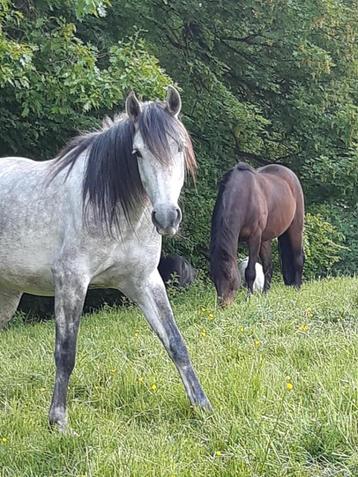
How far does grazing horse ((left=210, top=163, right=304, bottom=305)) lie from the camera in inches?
288

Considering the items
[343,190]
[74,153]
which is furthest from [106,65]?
[74,153]

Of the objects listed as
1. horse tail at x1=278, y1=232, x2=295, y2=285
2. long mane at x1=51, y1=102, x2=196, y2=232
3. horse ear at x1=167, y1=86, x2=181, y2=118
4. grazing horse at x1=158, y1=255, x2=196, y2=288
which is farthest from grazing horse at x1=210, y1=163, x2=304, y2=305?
horse ear at x1=167, y1=86, x2=181, y2=118

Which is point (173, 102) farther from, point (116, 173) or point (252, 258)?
point (252, 258)

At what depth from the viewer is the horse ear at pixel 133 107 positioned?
3.53 m

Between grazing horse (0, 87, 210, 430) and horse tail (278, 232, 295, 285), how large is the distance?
20.6 ft

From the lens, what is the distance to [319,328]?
4.98m

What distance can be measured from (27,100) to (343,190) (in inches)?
236

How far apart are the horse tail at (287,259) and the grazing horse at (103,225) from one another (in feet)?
20.6

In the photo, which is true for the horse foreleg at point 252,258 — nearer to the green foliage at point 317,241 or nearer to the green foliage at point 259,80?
the green foliage at point 259,80

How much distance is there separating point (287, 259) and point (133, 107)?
6.87 meters

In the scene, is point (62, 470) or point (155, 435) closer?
point (62, 470)

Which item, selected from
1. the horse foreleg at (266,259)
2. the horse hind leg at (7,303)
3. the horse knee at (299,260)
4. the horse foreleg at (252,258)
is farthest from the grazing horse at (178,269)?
the horse hind leg at (7,303)

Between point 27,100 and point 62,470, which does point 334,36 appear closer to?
point 27,100

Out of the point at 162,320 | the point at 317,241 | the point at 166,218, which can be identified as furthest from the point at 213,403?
the point at 317,241
